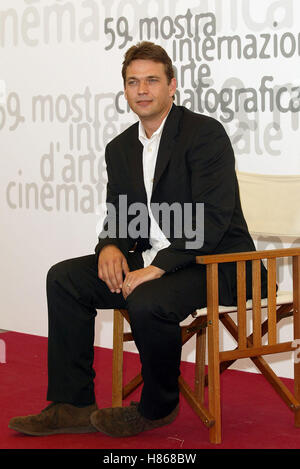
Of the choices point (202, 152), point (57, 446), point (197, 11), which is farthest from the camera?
point (197, 11)

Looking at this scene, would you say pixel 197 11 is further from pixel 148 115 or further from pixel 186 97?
pixel 148 115

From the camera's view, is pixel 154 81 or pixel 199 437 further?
pixel 154 81

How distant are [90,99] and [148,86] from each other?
1.60 metres

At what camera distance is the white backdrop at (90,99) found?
12.4ft

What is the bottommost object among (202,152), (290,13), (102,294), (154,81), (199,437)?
(199,437)

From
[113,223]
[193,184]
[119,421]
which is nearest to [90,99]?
[113,223]

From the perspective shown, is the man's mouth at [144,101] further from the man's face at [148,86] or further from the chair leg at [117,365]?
the chair leg at [117,365]

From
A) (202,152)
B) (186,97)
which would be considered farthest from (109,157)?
(186,97)

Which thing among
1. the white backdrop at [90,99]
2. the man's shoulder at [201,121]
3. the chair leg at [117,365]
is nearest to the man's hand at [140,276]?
the chair leg at [117,365]

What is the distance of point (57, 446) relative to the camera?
109 inches

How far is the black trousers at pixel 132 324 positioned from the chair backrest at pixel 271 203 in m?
0.59

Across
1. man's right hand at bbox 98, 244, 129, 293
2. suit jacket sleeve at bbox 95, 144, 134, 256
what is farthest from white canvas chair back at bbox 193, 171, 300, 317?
man's right hand at bbox 98, 244, 129, 293

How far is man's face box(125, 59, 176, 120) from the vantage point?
3062mm

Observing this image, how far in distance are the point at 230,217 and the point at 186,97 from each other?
136 cm
